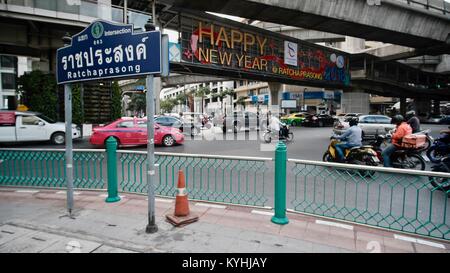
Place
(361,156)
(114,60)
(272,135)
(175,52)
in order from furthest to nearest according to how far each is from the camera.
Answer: (175,52) < (272,135) < (361,156) < (114,60)

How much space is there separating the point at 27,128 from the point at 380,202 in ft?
47.4

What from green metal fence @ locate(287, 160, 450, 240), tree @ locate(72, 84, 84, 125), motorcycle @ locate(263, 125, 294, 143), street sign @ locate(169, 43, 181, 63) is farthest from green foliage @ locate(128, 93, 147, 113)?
green metal fence @ locate(287, 160, 450, 240)

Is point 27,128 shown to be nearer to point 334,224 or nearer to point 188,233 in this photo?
point 188,233

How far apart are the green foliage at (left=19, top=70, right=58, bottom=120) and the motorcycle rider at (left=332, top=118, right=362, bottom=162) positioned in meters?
17.1

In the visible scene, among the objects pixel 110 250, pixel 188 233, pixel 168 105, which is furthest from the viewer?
pixel 168 105

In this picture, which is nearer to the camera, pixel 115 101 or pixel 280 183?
pixel 280 183

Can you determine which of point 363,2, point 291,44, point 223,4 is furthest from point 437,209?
point 291,44

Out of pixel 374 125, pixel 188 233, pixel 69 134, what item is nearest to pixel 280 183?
pixel 188 233

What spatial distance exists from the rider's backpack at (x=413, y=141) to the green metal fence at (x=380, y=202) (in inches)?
64.7

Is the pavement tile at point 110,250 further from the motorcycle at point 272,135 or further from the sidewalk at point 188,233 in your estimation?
the motorcycle at point 272,135

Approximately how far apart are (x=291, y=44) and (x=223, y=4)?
497 inches

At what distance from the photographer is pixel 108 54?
401 centimetres

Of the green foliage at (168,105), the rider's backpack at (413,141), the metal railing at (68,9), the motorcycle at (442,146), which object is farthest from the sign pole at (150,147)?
the green foliage at (168,105)
